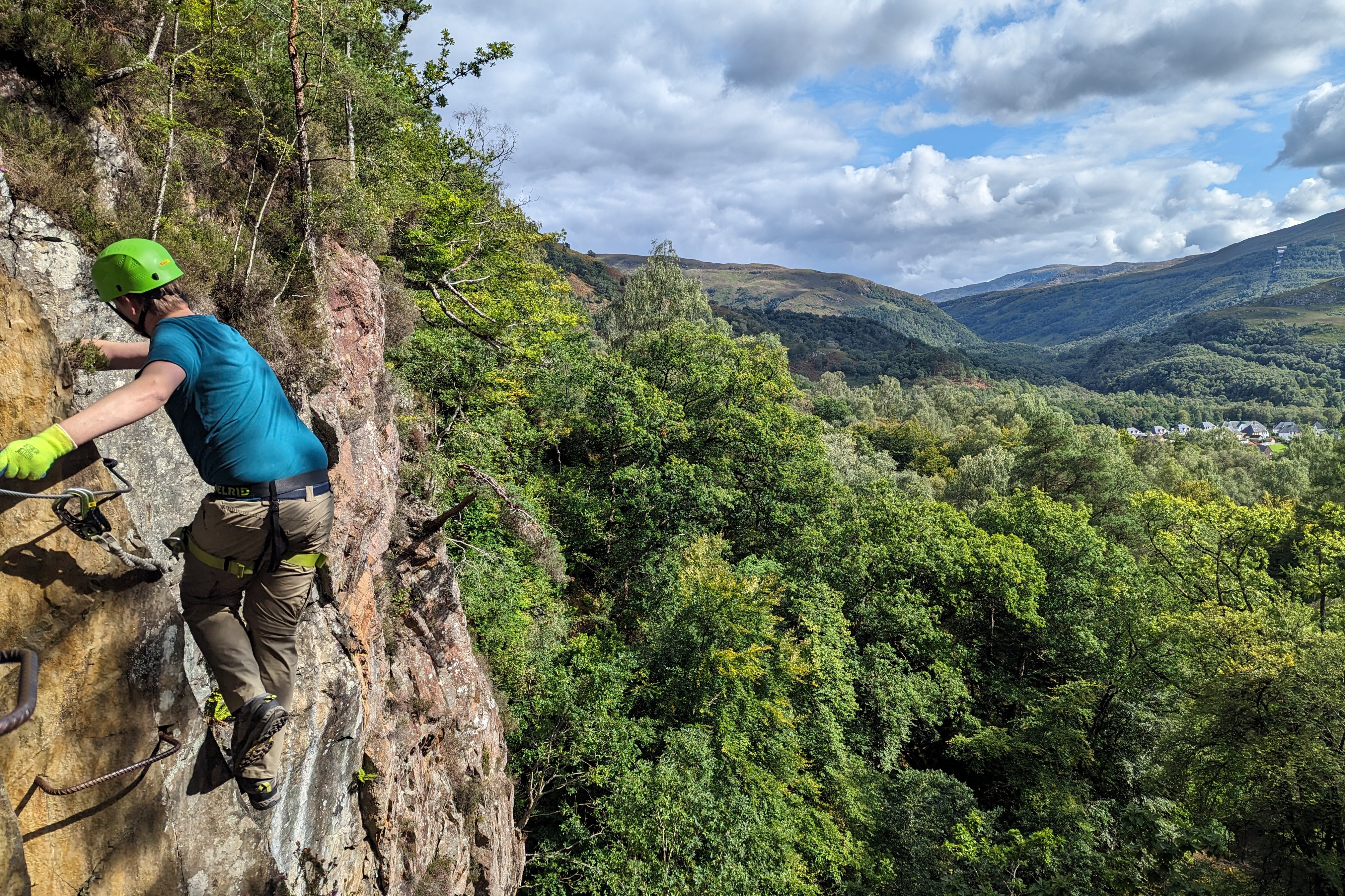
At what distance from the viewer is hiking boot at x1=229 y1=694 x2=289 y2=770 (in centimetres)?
378

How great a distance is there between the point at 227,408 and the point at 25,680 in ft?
5.07

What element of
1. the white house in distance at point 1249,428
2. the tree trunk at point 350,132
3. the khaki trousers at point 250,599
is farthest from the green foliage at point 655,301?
the white house in distance at point 1249,428

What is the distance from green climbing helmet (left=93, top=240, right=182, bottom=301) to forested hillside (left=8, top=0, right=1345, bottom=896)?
6.66 ft

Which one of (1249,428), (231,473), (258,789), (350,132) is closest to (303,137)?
(350,132)

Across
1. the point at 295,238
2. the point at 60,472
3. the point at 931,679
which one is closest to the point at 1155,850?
the point at 931,679

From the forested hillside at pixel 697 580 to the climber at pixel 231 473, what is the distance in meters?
2.11

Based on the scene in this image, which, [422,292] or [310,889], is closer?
[310,889]

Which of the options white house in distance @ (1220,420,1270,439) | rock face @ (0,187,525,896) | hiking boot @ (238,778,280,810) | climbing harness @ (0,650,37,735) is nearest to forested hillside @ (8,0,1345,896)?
rock face @ (0,187,525,896)

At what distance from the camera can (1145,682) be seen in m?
18.2

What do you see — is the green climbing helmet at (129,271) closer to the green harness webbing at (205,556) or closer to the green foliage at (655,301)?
the green harness webbing at (205,556)

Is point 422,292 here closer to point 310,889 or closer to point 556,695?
point 556,695

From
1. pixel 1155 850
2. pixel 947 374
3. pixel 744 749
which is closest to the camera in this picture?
pixel 1155 850

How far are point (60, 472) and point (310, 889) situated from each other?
13.0 ft

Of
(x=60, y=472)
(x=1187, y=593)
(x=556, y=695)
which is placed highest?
(x=60, y=472)
